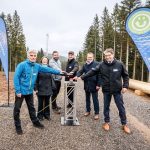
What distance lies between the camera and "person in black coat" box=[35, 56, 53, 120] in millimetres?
7848

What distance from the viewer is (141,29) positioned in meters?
8.34

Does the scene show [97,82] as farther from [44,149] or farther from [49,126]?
[44,149]

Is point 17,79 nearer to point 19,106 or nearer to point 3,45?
point 19,106

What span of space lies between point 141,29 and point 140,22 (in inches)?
10.6

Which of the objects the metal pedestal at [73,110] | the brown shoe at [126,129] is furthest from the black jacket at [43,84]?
the brown shoe at [126,129]

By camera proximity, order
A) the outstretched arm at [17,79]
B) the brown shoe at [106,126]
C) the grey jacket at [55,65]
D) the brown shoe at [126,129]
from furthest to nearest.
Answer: the grey jacket at [55,65]
the brown shoe at [106,126]
the brown shoe at [126,129]
the outstretched arm at [17,79]

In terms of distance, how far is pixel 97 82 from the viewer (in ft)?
27.2

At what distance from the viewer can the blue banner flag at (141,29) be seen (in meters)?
8.12

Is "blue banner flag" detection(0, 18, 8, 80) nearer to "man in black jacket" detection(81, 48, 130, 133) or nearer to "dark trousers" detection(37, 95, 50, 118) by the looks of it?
"dark trousers" detection(37, 95, 50, 118)

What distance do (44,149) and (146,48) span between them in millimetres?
4297

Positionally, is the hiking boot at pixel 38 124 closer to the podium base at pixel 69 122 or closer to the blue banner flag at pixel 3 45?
the podium base at pixel 69 122

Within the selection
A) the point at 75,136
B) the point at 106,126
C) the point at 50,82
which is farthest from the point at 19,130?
the point at 106,126

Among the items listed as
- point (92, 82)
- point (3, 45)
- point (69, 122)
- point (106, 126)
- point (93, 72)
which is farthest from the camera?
point (3, 45)

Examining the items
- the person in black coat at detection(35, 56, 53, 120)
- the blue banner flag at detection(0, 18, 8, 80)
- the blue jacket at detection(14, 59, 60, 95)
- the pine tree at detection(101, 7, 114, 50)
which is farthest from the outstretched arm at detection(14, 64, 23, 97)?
the pine tree at detection(101, 7, 114, 50)
